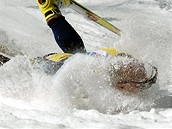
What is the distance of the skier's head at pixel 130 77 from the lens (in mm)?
3693

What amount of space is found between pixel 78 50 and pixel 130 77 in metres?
1.42

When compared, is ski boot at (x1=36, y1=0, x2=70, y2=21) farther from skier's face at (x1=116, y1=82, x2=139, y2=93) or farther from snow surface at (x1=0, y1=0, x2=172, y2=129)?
skier's face at (x1=116, y1=82, x2=139, y2=93)

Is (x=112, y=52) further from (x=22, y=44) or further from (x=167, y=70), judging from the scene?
(x=22, y=44)

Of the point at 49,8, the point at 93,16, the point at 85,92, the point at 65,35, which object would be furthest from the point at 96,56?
the point at 93,16

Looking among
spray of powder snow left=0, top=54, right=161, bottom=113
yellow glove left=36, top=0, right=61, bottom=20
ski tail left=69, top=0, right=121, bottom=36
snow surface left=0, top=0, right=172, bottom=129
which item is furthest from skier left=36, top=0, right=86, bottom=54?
spray of powder snow left=0, top=54, right=161, bottom=113

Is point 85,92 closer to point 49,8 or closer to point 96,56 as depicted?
point 96,56

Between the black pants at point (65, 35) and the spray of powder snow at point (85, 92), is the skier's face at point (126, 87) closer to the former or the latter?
the spray of powder snow at point (85, 92)

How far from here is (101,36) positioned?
873 cm

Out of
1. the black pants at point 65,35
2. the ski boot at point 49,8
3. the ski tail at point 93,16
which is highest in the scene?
the ski tail at point 93,16

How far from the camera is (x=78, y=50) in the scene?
508 cm

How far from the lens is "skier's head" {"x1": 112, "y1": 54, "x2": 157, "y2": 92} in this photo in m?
3.69

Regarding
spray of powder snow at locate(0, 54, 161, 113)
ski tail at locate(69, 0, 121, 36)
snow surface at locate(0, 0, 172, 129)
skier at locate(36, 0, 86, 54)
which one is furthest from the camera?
ski tail at locate(69, 0, 121, 36)

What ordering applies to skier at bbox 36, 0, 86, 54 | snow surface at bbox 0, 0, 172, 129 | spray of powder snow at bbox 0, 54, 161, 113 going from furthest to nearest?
skier at bbox 36, 0, 86, 54
spray of powder snow at bbox 0, 54, 161, 113
snow surface at bbox 0, 0, 172, 129

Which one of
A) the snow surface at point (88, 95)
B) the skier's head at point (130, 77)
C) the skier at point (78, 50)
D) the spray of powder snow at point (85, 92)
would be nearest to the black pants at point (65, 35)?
the skier at point (78, 50)
